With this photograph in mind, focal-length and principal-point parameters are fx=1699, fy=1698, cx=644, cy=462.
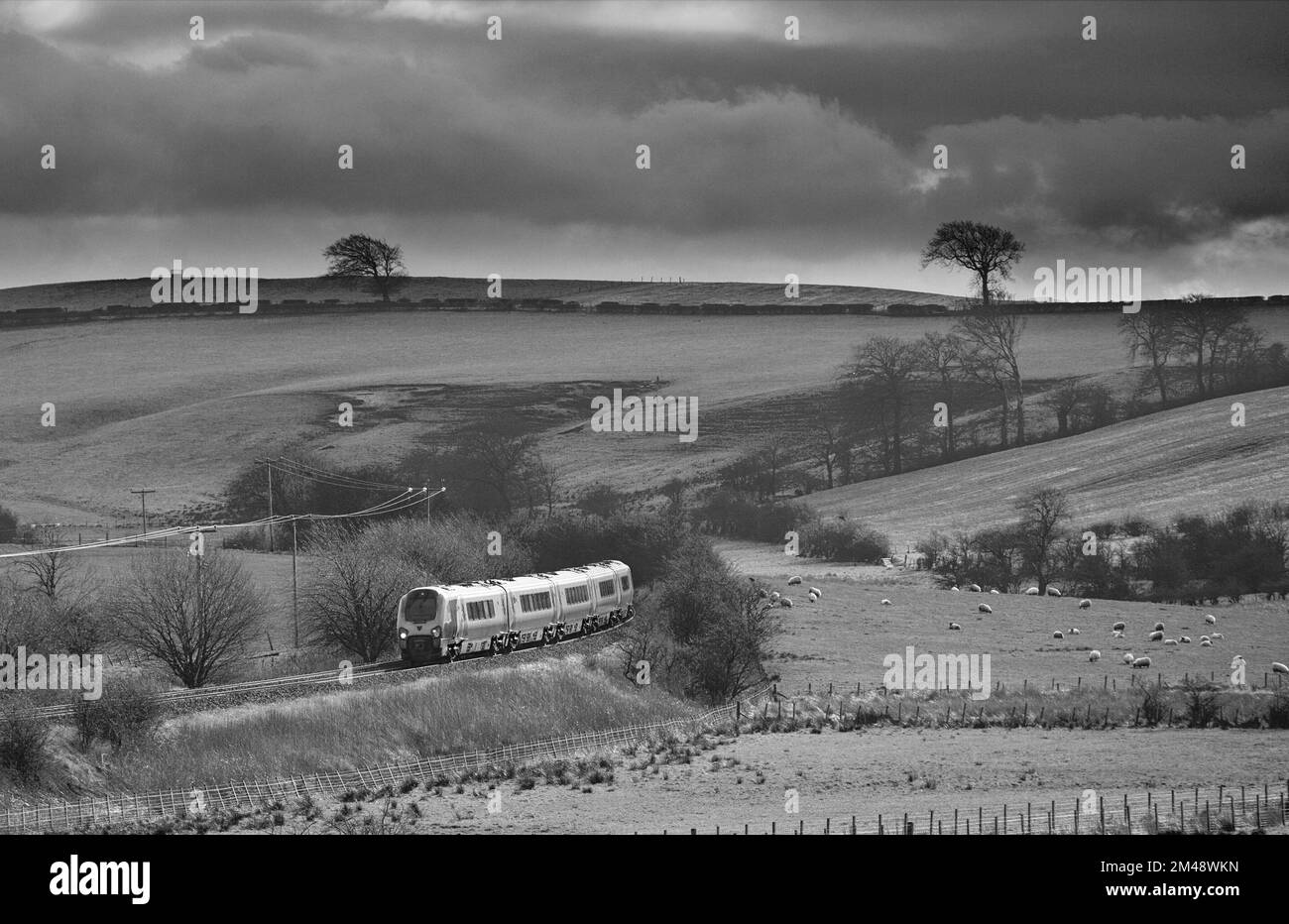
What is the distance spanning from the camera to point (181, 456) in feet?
399

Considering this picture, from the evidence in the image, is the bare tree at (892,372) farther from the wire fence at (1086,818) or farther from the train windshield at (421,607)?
the wire fence at (1086,818)

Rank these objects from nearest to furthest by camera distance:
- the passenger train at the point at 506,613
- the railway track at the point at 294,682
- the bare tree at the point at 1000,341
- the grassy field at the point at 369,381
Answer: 1. the railway track at the point at 294,682
2. the passenger train at the point at 506,613
3. the grassy field at the point at 369,381
4. the bare tree at the point at 1000,341

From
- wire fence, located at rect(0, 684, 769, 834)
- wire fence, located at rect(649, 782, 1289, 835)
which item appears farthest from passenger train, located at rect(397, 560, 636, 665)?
wire fence, located at rect(649, 782, 1289, 835)

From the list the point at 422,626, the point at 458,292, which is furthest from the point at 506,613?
the point at 458,292

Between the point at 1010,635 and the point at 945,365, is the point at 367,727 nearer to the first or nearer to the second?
the point at 1010,635

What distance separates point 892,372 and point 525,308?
53.3 metres

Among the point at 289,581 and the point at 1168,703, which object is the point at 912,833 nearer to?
the point at 1168,703

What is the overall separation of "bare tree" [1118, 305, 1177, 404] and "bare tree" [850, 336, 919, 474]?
1908cm

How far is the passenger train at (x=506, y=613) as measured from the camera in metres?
59.5

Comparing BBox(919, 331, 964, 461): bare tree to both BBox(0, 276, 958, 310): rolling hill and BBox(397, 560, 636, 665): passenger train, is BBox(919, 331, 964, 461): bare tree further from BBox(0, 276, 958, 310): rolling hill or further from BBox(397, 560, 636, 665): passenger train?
BBox(397, 560, 636, 665): passenger train

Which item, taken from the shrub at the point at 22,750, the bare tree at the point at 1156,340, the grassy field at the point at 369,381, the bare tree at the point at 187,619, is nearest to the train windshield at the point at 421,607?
the bare tree at the point at 187,619

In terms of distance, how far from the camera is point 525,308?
181 meters

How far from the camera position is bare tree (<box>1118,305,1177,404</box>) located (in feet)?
466

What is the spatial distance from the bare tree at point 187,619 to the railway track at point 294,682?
288 centimetres
